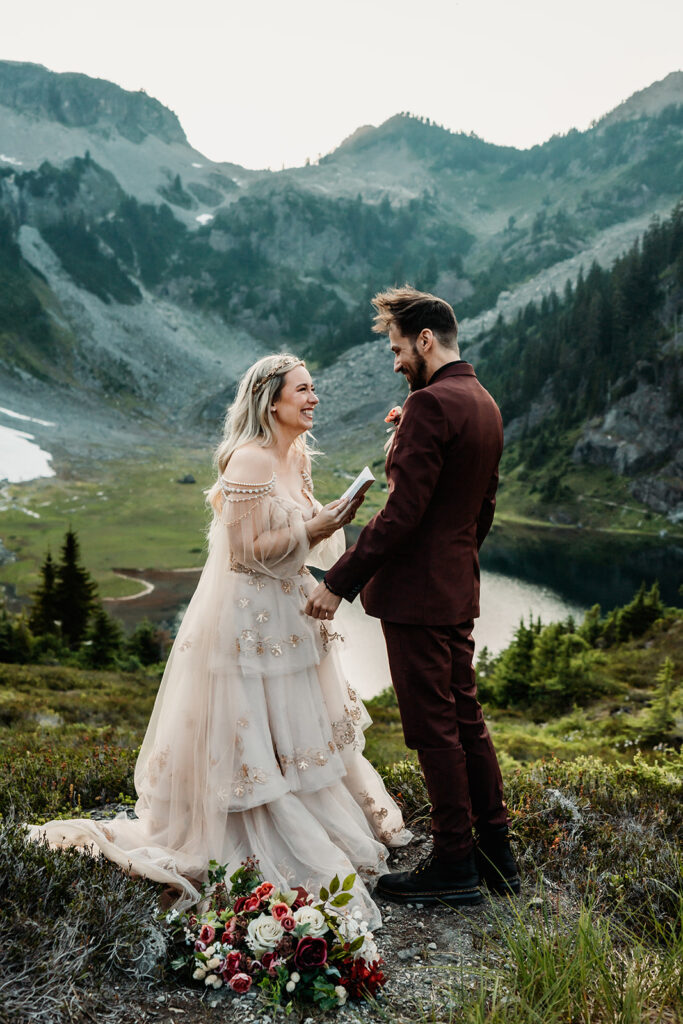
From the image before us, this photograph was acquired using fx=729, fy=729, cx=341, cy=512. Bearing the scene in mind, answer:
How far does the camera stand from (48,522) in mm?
69312

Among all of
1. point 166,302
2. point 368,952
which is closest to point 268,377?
point 368,952

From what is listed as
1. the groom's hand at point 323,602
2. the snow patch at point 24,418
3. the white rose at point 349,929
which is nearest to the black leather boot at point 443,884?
the white rose at point 349,929

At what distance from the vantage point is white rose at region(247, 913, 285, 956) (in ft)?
10.7

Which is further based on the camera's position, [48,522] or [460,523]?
[48,522]

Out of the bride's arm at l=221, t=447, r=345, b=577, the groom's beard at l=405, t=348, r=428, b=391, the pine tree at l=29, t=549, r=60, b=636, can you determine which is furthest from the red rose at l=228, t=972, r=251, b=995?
the pine tree at l=29, t=549, r=60, b=636

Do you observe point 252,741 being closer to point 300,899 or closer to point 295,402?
point 300,899

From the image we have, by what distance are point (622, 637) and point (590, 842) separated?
72.5ft

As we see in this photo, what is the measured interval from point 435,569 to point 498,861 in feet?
5.91

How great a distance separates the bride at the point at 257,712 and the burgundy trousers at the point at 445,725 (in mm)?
615

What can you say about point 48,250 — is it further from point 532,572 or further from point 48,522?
point 532,572

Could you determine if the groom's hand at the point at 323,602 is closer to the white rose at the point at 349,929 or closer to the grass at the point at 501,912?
the white rose at the point at 349,929

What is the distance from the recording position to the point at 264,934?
10.8ft

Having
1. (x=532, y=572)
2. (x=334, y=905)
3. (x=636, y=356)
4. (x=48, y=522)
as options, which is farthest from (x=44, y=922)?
(x=636, y=356)

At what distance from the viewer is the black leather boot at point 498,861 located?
4254 mm
